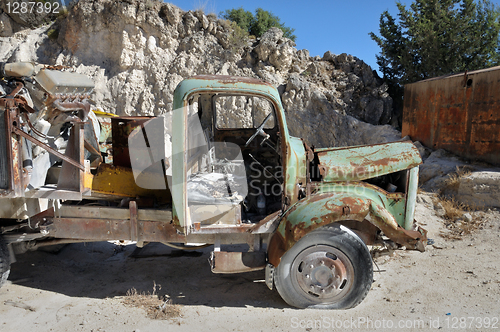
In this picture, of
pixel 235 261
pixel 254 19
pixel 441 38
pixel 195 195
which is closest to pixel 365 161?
pixel 235 261

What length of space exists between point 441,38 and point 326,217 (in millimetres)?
11504

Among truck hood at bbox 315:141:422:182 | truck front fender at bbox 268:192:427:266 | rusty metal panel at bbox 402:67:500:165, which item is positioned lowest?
truck front fender at bbox 268:192:427:266

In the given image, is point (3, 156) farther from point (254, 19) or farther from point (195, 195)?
point (254, 19)

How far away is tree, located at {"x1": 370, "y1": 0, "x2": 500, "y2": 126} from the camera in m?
11.5

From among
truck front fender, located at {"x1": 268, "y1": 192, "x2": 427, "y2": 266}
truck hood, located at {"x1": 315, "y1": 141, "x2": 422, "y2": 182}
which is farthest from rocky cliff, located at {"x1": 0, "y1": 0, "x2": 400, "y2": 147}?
truck front fender, located at {"x1": 268, "y1": 192, "x2": 427, "y2": 266}

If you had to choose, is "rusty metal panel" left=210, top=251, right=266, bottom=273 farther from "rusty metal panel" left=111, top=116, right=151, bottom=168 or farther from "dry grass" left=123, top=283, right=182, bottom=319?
"rusty metal panel" left=111, top=116, right=151, bottom=168

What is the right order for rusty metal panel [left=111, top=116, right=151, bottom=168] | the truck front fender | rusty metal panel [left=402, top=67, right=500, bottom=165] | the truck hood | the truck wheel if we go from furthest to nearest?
rusty metal panel [left=402, top=67, right=500, bottom=165], rusty metal panel [left=111, top=116, right=151, bottom=168], the truck hood, the truck wheel, the truck front fender

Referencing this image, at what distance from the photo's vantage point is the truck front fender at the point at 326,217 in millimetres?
3074

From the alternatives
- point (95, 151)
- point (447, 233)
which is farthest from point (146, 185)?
point (447, 233)

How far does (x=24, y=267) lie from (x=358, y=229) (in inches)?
159

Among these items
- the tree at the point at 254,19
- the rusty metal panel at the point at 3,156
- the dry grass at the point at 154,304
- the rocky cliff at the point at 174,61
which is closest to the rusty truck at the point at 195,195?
the rusty metal panel at the point at 3,156

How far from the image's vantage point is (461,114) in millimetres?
7875

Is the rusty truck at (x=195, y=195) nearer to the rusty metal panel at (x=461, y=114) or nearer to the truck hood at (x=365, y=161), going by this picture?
the truck hood at (x=365, y=161)

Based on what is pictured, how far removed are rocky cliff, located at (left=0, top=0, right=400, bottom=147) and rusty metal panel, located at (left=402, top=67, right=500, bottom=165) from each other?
320 cm
